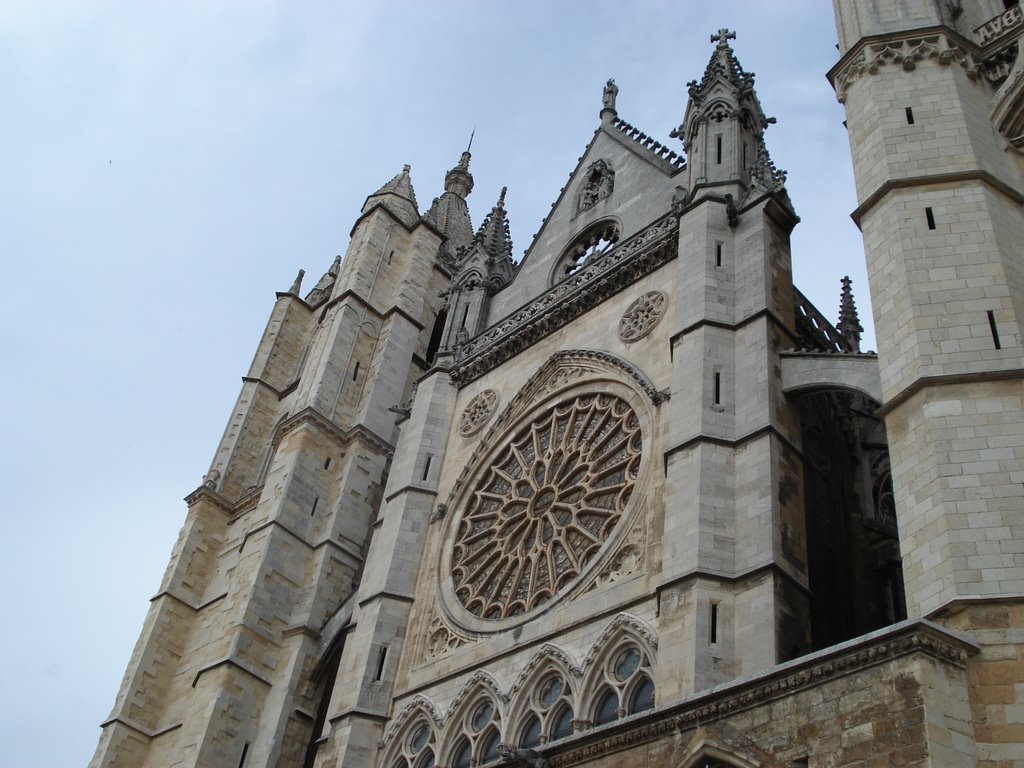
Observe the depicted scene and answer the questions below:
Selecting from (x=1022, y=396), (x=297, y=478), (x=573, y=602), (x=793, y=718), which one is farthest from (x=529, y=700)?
(x=297, y=478)

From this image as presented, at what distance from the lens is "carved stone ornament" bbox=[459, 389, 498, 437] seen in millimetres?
18391

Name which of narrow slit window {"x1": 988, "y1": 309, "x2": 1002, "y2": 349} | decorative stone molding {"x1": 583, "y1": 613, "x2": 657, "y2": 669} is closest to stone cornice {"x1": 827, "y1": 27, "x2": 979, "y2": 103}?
narrow slit window {"x1": 988, "y1": 309, "x2": 1002, "y2": 349}

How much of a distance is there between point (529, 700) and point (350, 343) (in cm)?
1184

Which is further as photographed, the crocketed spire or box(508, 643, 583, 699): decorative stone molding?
the crocketed spire

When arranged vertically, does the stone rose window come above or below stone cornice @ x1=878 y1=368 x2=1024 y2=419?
below

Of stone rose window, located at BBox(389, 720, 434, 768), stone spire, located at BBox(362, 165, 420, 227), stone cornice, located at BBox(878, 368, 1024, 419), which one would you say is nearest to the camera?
stone cornice, located at BBox(878, 368, 1024, 419)

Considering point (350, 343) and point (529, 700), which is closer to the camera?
point (529, 700)

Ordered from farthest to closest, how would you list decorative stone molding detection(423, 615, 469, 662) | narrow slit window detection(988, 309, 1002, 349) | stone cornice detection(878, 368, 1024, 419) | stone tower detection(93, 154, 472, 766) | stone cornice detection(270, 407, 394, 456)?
stone cornice detection(270, 407, 394, 456) → stone tower detection(93, 154, 472, 766) → decorative stone molding detection(423, 615, 469, 662) → narrow slit window detection(988, 309, 1002, 349) → stone cornice detection(878, 368, 1024, 419)

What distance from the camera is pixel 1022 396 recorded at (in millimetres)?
10344

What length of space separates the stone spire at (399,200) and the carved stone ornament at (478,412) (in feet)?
30.6

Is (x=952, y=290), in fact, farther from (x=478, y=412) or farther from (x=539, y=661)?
(x=478, y=412)

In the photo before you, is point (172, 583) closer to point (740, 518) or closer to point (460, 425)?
point (460, 425)

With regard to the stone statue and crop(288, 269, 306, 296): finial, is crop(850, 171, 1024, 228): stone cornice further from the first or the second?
crop(288, 269, 306, 296): finial

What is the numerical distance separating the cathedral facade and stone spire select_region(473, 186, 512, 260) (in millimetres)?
77
